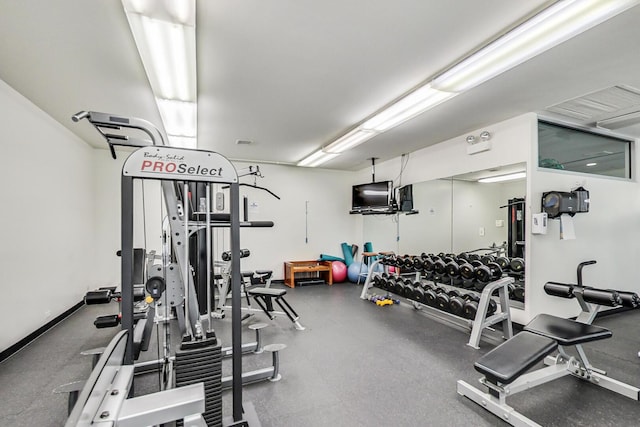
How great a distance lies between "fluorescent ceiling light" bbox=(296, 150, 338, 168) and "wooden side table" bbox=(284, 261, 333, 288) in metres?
2.06

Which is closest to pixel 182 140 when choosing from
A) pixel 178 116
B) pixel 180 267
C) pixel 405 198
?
pixel 178 116

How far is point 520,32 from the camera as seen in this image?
179cm

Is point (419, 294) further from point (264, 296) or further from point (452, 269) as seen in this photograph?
point (264, 296)

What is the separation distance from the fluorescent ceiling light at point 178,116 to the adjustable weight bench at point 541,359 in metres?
3.24

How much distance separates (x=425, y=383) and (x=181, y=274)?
6.49ft

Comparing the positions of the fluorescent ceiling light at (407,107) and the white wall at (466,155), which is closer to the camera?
the fluorescent ceiling light at (407,107)

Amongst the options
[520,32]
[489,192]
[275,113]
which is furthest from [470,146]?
[275,113]

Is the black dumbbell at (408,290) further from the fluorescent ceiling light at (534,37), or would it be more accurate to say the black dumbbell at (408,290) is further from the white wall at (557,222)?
the fluorescent ceiling light at (534,37)

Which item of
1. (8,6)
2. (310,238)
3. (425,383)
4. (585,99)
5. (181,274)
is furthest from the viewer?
(310,238)

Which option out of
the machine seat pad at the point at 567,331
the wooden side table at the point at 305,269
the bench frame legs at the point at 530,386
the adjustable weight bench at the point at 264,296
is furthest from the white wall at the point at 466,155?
the adjustable weight bench at the point at 264,296

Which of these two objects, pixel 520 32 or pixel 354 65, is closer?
pixel 520 32

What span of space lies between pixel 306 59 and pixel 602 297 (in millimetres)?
2897

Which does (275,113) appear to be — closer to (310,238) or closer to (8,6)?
(8,6)

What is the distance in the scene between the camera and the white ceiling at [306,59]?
176 centimetres
